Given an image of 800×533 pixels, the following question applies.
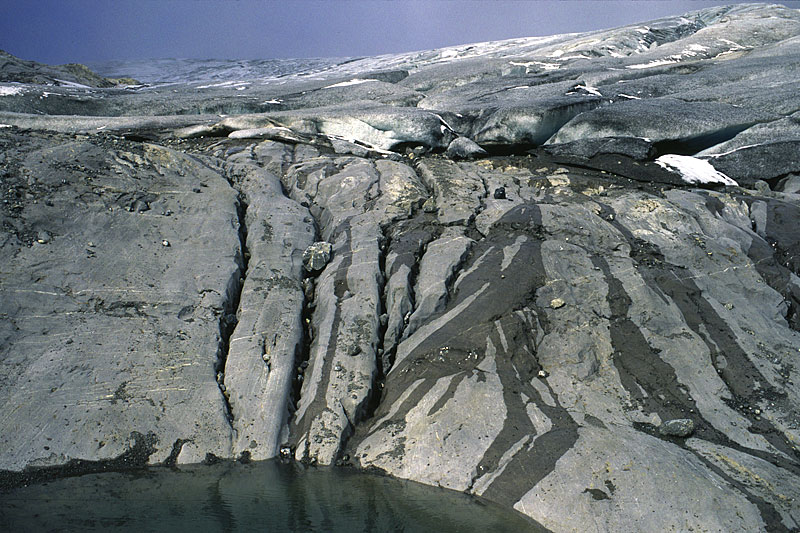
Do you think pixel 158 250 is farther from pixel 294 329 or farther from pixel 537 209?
pixel 537 209

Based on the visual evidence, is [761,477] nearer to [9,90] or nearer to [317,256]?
[317,256]

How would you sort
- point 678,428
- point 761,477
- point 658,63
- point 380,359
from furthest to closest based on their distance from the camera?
point 658,63 < point 380,359 < point 678,428 < point 761,477

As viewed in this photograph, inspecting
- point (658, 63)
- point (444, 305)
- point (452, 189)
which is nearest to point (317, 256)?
point (444, 305)

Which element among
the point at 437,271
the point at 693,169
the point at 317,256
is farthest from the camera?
the point at 693,169

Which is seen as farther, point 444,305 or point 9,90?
point 9,90

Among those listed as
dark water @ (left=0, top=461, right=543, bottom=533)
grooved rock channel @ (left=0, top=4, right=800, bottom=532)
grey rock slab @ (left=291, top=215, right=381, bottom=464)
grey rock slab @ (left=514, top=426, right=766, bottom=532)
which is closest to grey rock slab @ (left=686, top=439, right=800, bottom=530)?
grooved rock channel @ (left=0, top=4, right=800, bottom=532)

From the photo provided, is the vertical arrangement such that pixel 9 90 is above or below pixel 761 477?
above

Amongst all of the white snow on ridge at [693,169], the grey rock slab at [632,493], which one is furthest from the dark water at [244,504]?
the white snow on ridge at [693,169]
